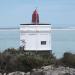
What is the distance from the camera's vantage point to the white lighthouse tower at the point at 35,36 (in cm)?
2611

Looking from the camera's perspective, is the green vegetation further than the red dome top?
No

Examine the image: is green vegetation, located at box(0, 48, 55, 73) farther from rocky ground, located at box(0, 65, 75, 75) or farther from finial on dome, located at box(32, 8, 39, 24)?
finial on dome, located at box(32, 8, 39, 24)

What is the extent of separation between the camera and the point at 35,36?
26219 millimetres

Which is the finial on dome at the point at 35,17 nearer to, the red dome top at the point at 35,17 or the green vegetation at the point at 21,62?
the red dome top at the point at 35,17

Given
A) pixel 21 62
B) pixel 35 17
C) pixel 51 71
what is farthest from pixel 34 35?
pixel 51 71

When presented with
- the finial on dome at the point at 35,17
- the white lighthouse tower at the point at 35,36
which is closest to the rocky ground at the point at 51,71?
the white lighthouse tower at the point at 35,36

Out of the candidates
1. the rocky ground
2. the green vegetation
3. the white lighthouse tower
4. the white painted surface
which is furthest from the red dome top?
the rocky ground

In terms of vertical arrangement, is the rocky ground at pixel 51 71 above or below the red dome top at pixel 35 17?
below

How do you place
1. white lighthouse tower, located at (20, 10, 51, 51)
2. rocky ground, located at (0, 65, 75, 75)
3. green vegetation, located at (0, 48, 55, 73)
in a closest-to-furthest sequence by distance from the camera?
rocky ground, located at (0, 65, 75, 75), green vegetation, located at (0, 48, 55, 73), white lighthouse tower, located at (20, 10, 51, 51)

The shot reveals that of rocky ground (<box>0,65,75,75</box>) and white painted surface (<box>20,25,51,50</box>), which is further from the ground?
white painted surface (<box>20,25,51,50</box>)

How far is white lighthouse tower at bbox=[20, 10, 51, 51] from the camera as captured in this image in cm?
2611

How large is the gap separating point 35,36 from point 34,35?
0.08 m

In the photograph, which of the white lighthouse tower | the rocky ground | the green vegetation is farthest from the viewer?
the white lighthouse tower

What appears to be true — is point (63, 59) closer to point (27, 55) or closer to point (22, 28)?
point (27, 55)
